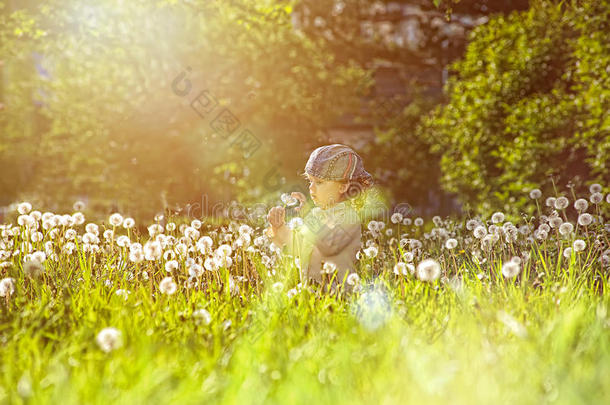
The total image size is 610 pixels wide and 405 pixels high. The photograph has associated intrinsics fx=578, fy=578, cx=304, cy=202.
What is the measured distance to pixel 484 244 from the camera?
4.13 meters

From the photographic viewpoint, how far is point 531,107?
27.1 ft

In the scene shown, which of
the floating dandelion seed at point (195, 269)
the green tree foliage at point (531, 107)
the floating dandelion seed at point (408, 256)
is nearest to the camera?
the floating dandelion seed at point (195, 269)

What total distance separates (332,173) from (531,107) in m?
5.10

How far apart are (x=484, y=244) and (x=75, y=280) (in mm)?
2955

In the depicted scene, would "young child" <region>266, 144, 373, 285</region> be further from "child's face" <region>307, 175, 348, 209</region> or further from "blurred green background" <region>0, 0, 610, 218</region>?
"blurred green background" <region>0, 0, 610, 218</region>

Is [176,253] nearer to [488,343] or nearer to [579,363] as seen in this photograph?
[488,343]

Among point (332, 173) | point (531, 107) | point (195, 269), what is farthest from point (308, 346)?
point (531, 107)

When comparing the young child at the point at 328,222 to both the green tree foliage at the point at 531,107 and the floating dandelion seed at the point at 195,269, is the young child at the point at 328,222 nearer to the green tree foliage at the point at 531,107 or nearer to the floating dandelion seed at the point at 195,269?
the floating dandelion seed at the point at 195,269

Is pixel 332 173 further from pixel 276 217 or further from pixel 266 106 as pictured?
pixel 266 106

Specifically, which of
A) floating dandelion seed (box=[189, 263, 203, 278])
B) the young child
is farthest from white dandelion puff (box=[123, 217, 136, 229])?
the young child

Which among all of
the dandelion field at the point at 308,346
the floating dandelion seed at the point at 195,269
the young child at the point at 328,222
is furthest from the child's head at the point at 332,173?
the floating dandelion seed at the point at 195,269

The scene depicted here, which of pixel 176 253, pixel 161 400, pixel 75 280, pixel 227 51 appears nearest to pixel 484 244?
pixel 176 253

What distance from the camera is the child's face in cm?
440

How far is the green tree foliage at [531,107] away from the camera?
7.57m
